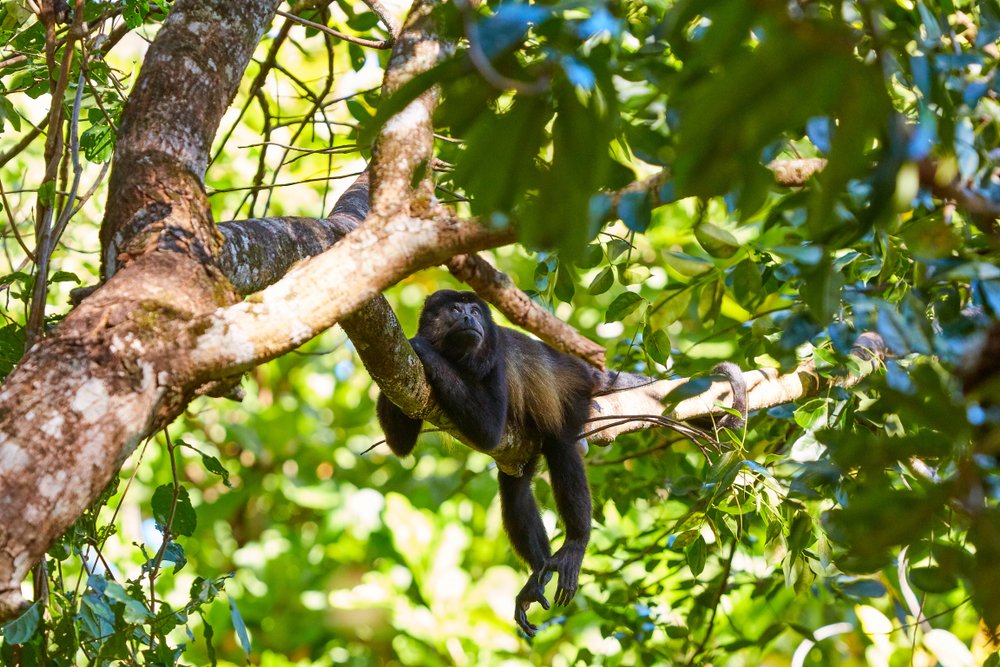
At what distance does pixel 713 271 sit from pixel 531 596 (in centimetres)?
197

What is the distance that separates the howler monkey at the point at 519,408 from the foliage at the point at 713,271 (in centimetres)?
28

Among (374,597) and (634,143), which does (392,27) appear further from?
(374,597)

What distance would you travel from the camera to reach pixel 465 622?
25.8 ft

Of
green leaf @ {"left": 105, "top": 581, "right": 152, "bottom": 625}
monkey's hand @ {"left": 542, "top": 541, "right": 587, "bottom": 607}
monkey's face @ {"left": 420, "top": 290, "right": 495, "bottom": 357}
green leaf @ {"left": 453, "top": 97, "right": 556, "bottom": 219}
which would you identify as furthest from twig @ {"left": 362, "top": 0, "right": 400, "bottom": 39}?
monkey's hand @ {"left": 542, "top": 541, "right": 587, "bottom": 607}

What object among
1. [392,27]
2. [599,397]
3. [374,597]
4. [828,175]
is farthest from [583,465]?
[374,597]

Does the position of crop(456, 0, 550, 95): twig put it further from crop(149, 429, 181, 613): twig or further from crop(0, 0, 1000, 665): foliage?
crop(149, 429, 181, 613): twig

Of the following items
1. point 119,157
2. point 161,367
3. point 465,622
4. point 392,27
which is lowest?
point 465,622

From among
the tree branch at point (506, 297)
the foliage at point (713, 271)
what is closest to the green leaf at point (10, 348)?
the foliage at point (713, 271)

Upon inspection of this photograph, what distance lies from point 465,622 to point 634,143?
695 cm

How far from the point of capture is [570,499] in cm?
443

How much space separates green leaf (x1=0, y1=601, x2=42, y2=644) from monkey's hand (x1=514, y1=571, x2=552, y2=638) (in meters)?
2.38

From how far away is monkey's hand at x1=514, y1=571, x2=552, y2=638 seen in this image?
426 cm

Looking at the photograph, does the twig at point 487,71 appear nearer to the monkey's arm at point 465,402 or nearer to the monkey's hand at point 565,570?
the monkey's arm at point 465,402

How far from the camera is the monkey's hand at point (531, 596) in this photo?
168 inches
